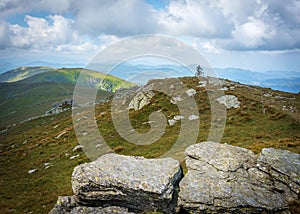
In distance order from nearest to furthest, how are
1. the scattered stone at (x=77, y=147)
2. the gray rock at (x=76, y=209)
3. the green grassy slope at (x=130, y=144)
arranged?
the gray rock at (x=76, y=209) < the green grassy slope at (x=130, y=144) < the scattered stone at (x=77, y=147)

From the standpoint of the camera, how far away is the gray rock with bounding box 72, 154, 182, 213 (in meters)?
12.0

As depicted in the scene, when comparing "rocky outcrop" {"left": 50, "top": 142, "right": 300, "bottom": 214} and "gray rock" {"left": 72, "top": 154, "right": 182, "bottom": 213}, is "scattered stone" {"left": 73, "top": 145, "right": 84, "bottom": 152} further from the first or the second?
"gray rock" {"left": 72, "top": 154, "right": 182, "bottom": 213}

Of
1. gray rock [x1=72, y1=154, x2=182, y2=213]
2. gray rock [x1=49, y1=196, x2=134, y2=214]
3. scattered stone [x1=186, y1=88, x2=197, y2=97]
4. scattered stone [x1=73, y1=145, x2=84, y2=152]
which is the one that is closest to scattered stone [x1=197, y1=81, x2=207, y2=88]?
scattered stone [x1=186, y1=88, x2=197, y2=97]

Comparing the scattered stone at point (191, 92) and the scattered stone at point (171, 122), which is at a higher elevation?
the scattered stone at point (191, 92)

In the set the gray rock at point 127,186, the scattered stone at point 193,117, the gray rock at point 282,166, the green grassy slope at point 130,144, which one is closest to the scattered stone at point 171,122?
the green grassy slope at point 130,144

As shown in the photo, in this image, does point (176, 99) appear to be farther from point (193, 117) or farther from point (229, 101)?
point (229, 101)

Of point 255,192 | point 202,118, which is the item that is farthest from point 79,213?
point 202,118

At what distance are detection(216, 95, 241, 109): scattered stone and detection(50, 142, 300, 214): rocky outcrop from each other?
1009 inches

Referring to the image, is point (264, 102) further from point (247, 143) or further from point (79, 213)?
point (79, 213)

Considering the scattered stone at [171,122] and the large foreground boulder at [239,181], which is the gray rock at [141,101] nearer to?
the scattered stone at [171,122]

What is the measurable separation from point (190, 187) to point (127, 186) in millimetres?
3885

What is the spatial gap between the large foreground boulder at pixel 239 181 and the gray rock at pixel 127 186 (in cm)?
101

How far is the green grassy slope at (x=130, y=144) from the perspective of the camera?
2150 cm

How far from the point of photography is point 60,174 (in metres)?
26.0
